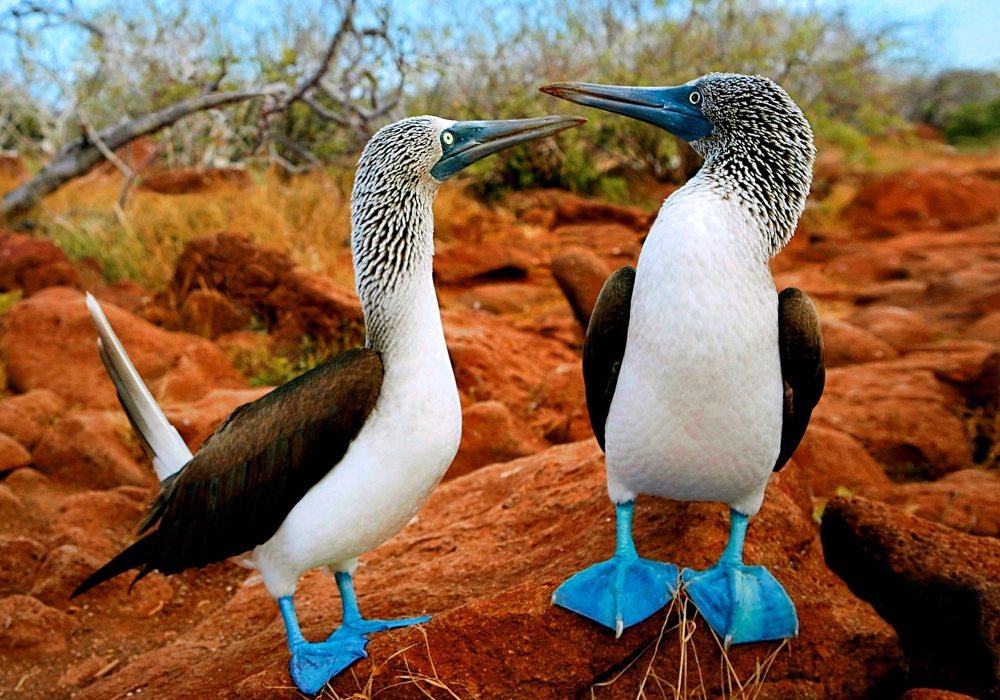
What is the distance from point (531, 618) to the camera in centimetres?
256

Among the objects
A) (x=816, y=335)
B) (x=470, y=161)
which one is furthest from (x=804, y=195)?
(x=470, y=161)

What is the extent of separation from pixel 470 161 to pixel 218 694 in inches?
69.9

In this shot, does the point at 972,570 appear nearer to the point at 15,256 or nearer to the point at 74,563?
the point at 74,563

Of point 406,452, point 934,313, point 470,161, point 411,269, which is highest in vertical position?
point 470,161

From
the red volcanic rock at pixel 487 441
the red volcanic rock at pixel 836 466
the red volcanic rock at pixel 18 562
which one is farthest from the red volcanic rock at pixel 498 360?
the red volcanic rock at pixel 18 562

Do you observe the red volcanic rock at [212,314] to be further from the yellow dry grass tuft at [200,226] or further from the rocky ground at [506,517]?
the yellow dry grass tuft at [200,226]

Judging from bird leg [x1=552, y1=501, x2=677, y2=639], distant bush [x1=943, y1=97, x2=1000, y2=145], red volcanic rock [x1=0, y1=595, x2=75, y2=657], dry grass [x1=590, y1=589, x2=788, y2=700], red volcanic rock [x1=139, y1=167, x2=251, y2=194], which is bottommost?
distant bush [x1=943, y1=97, x2=1000, y2=145]

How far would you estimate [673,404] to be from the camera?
2410 mm

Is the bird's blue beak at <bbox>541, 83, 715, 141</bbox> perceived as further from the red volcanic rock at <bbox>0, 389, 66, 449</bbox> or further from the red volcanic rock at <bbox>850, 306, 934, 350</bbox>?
the red volcanic rock at <bbox>850, 306, 934, 350</bbox>

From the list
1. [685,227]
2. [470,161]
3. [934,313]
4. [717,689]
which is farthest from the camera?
[934,313]

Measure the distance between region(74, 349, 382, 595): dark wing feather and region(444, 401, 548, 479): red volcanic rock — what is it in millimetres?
2416

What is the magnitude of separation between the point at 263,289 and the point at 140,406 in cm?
427

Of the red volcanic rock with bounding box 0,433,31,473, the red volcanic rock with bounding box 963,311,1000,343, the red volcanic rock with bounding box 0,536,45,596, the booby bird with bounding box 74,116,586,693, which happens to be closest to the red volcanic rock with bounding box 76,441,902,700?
the booby bird with bounding box 74,116,586,693

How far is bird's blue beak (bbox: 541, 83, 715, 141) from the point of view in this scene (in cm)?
266
